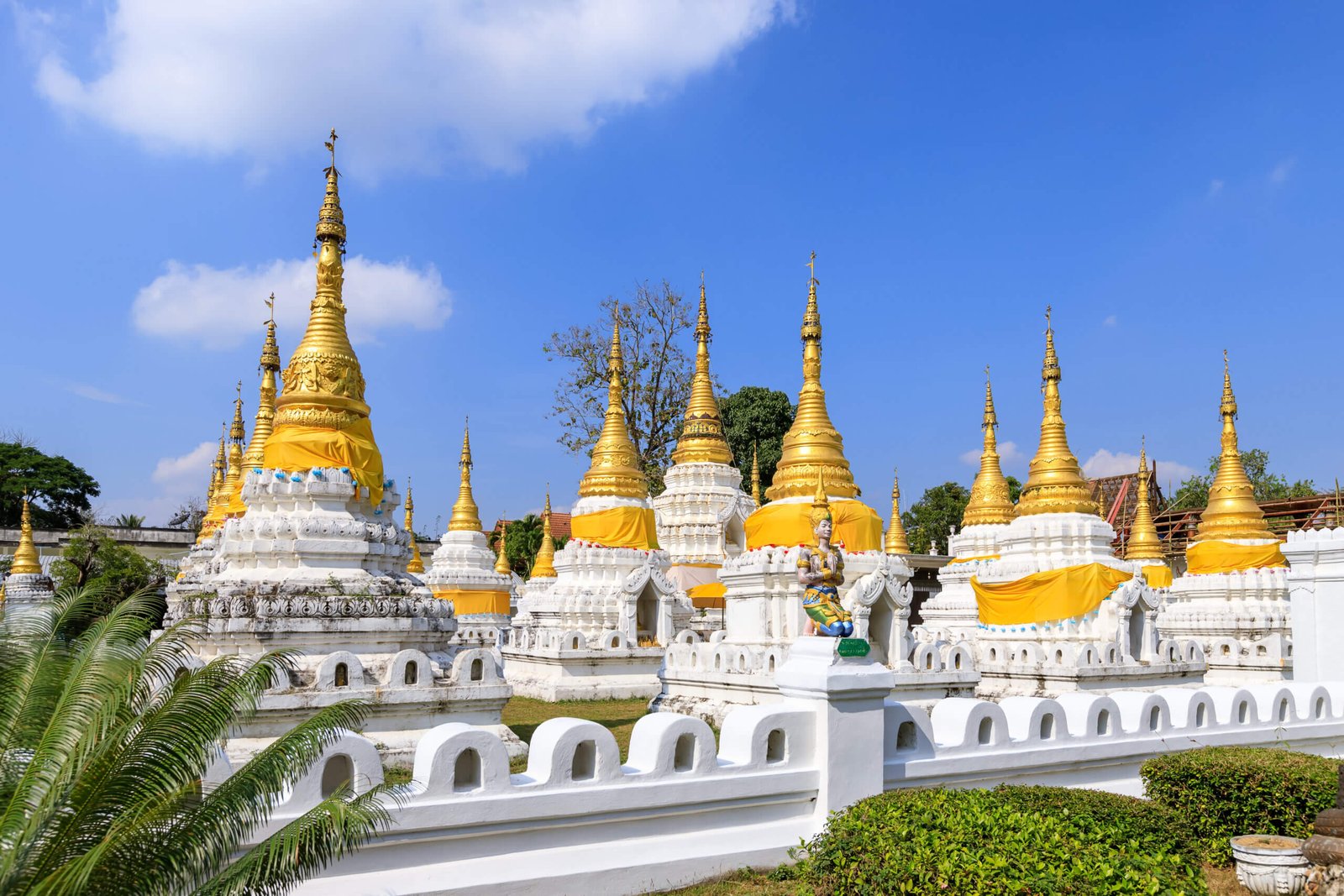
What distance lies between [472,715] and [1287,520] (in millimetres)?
44076

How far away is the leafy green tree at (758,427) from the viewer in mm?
56719

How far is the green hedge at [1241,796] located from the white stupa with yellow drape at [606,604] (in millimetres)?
17386

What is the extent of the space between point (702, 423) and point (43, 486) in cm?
4322

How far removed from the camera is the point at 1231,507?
3039 centimetres

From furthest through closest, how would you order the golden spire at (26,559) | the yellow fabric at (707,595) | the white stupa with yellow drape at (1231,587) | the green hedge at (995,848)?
the golden spire at (26,559) → the yellow fabric at (707,595) → the white stupa with yellow drape at (1231,587) → the green hedge at (995,848)

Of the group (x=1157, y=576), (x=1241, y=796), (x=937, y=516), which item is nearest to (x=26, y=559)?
(x=1157, y=576)

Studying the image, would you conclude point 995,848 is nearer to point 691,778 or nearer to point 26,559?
point 691,778

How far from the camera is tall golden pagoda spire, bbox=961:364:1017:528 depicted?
3375cm

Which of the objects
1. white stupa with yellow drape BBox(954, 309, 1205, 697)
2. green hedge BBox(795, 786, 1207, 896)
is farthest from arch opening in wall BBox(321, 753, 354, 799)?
white stupa with yellow drape BBox(954, 309, 1205, 697)

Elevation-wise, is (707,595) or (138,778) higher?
(707,595)

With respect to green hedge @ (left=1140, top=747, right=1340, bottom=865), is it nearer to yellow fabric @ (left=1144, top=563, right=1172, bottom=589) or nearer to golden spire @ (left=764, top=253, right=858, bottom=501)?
golden spire @ (left=764, top=253, right=858, bottom=501)

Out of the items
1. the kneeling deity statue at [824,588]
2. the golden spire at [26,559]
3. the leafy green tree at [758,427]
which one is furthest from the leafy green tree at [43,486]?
the kneeling deity statue at [824,588]

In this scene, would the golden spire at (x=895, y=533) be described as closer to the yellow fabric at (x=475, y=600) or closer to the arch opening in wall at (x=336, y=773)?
the yellow fabric at (x=475, y=600)

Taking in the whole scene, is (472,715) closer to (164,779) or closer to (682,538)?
(164,779)
